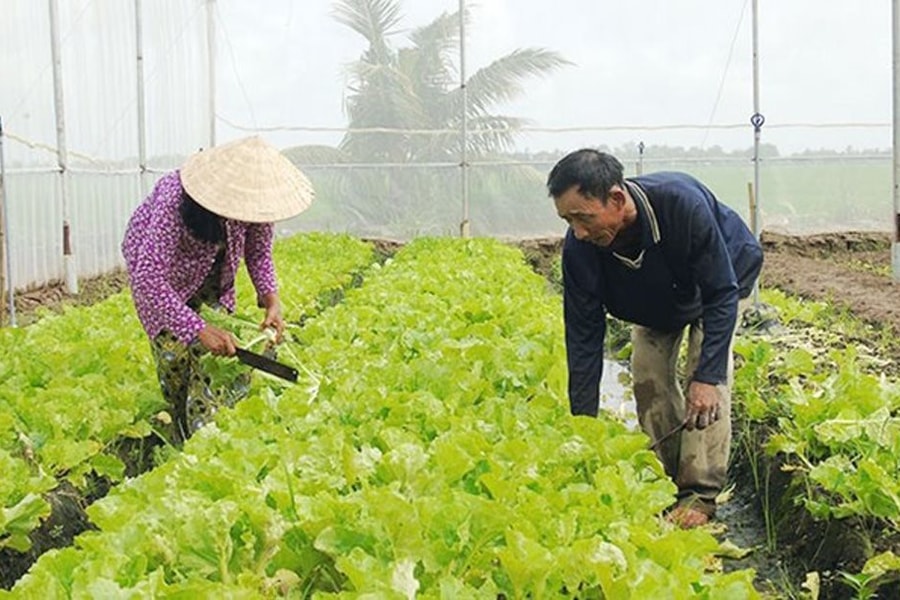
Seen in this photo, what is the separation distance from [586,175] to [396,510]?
6.01ft

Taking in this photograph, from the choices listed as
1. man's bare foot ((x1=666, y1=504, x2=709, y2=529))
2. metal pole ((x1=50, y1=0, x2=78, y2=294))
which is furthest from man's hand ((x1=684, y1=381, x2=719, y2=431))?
metal pole ((x1=50, y1=0, x2=78, y2=294))

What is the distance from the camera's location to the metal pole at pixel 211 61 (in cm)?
2091

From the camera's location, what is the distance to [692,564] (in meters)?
2.94

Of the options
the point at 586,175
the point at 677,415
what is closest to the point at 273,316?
the point at 677,415

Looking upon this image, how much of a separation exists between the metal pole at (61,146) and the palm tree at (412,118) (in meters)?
7.68

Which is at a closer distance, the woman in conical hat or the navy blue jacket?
the navy blue jacket

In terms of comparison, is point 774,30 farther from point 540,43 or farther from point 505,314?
point 505,314

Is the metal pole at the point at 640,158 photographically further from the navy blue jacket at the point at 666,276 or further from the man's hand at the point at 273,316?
the navy blue jacket at the point at 666,276

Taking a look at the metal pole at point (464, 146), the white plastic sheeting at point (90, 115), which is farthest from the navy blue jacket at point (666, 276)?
the metal pole at point (464, 146)

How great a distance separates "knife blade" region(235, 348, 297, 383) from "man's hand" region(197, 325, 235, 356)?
0.17ft

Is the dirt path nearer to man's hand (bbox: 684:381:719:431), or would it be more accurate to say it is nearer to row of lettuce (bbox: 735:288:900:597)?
row of lettuce (bbox: 735:288:900:597)

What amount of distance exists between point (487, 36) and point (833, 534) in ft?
58.0

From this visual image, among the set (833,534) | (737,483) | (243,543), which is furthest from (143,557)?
(737,483)

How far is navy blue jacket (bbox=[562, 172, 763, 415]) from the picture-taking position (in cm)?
465
